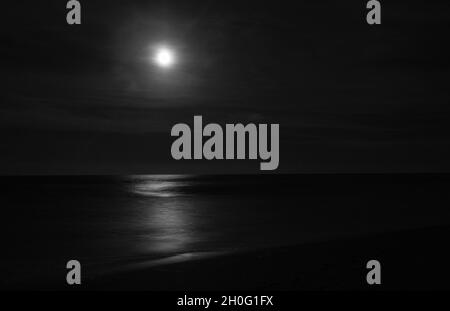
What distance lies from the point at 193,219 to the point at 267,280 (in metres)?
19.2

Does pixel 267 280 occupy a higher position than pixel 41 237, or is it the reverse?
pixel 41 237

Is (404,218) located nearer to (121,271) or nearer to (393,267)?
(393,267)

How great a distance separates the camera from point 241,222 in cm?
2497

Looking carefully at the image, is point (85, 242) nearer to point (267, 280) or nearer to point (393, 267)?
point (267, 280)

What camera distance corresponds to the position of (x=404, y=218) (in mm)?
25188

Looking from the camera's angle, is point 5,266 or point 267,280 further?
point 5,266

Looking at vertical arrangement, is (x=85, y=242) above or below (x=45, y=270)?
above
